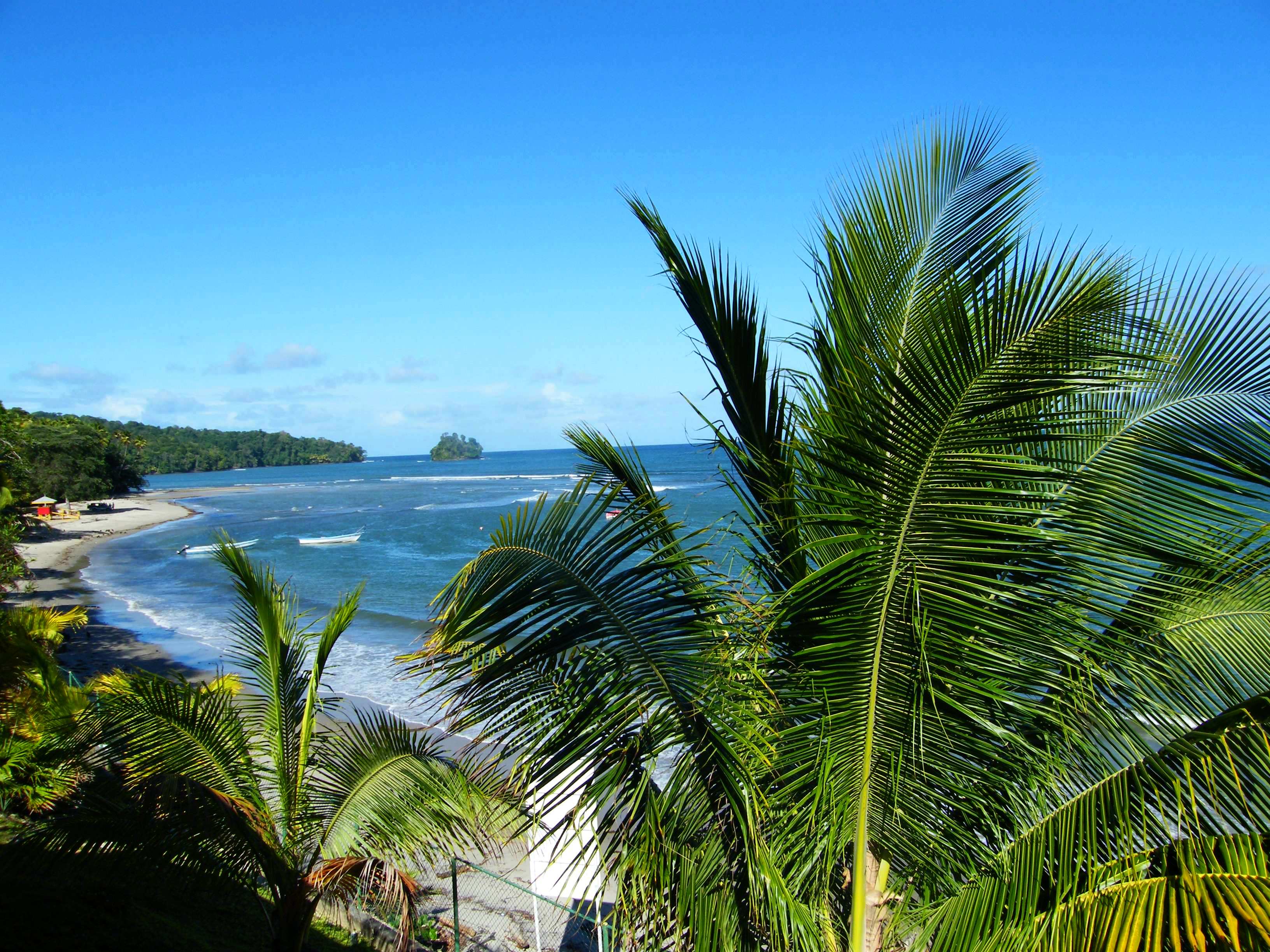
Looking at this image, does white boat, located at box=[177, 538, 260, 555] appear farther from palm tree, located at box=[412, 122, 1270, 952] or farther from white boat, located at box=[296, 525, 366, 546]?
palm tree, located at box=[412, 122, 1270, 952]

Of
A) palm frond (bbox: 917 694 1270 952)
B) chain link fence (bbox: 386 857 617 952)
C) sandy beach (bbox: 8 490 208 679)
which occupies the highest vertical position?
palm frond (bbox: 917 694 1270 952)

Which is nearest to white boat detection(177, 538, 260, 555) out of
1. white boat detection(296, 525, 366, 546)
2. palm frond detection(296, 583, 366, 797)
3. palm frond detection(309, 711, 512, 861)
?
white boat detection(296, 525, 366, 546)

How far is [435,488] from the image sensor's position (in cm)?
10331

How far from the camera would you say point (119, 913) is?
6.61 meters

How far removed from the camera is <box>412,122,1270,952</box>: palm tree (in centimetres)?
258

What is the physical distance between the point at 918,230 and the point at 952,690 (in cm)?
172

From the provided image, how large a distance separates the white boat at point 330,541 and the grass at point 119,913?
44237 millimetres

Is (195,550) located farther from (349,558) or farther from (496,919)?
(496,919)

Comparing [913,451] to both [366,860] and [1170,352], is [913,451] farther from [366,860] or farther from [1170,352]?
[366,860]

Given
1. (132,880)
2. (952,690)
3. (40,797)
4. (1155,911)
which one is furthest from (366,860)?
(1155,911)

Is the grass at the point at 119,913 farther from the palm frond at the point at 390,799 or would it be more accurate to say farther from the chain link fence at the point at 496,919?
the chain link fence at the point at 496,919

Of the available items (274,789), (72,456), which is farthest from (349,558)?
(274,789)

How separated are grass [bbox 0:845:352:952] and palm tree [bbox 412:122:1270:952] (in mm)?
3336

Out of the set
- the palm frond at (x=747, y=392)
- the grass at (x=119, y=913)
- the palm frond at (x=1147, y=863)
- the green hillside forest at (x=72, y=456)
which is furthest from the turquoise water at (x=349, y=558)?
the green hillside forest at (x=72, y=456)
